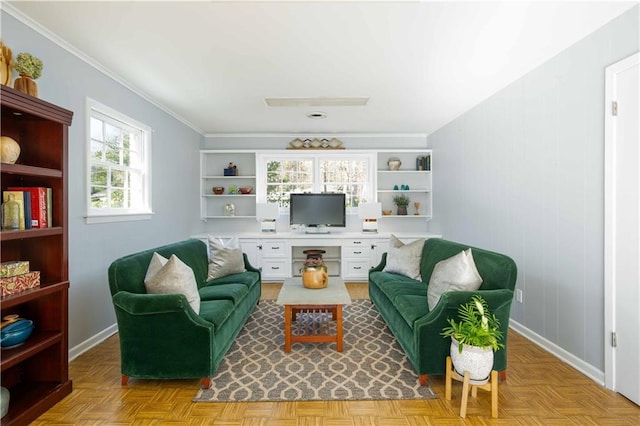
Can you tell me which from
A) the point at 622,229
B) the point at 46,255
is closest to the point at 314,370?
the point at 46,255

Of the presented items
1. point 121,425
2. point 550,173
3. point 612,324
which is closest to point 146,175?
point 121,425

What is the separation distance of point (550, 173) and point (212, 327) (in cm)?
299

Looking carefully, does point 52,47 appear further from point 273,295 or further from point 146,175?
point 273,295

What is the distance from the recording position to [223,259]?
3713 mm

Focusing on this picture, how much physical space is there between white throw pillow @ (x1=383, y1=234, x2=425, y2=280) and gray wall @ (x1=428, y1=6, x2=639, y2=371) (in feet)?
2.88

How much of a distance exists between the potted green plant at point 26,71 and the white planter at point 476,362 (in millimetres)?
3141

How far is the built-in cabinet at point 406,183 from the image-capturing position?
600 cm

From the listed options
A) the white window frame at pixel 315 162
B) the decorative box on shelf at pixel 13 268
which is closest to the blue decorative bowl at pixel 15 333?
the decorative box on shelf at pixel 13 268

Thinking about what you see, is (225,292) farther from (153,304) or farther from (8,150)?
(8,150)

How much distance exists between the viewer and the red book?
81.4 inches

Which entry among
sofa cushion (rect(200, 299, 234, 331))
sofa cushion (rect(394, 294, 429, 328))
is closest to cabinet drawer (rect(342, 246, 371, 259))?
sofa cushion (rect(394, 294, 429, 328))

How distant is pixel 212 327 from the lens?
229cm

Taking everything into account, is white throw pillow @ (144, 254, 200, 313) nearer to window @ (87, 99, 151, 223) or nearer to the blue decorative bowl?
the blue decorative bowl

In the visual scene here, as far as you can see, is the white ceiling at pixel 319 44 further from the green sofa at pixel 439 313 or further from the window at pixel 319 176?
the window at pixel 319 176
